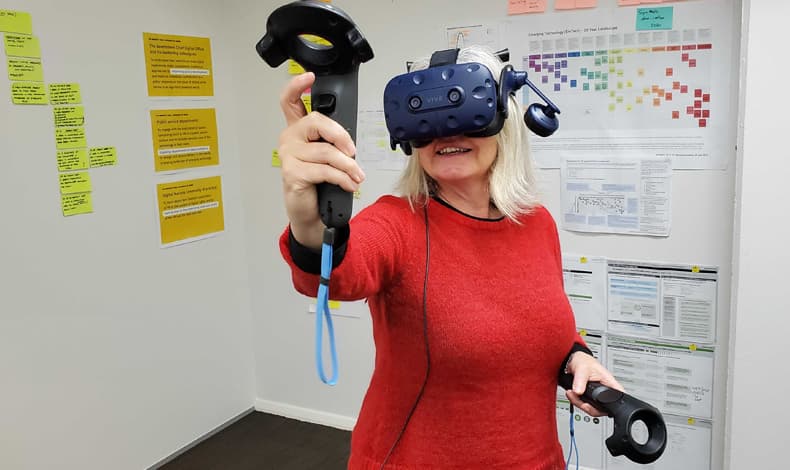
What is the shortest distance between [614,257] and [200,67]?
1.84m

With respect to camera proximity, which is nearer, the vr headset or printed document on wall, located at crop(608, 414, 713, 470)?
the vr headset

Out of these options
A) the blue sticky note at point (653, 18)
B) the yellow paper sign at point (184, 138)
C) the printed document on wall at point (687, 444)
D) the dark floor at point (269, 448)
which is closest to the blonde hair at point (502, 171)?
the blue sticky note at point (653, 18)

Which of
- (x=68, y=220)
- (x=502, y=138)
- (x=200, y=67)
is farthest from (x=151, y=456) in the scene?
(x=502, y=138)

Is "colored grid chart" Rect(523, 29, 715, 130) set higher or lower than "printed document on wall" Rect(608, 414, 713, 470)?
higher

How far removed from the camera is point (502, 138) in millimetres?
1275

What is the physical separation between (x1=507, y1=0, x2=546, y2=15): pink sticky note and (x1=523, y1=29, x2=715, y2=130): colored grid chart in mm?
110

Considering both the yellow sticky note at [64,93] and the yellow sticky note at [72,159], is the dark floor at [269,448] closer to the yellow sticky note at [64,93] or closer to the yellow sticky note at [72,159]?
the yellow sticky note at [72,159]

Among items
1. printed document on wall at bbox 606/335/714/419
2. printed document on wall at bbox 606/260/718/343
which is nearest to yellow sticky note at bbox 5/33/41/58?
printed document on wall at bbox 606/260/718/343

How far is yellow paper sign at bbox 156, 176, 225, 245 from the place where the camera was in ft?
8.64

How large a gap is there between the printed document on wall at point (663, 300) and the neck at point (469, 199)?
1.25 m

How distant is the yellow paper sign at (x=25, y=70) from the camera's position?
80.9 inches

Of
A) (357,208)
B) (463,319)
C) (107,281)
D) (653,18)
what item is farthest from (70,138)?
(653,18)

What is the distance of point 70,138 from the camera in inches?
87.9

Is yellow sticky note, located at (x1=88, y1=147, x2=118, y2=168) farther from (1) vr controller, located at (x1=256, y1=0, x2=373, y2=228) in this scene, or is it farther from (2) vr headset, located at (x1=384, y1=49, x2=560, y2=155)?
(1) vr controller, located at (x1=256, y1=0, x2=373, y2=228)
